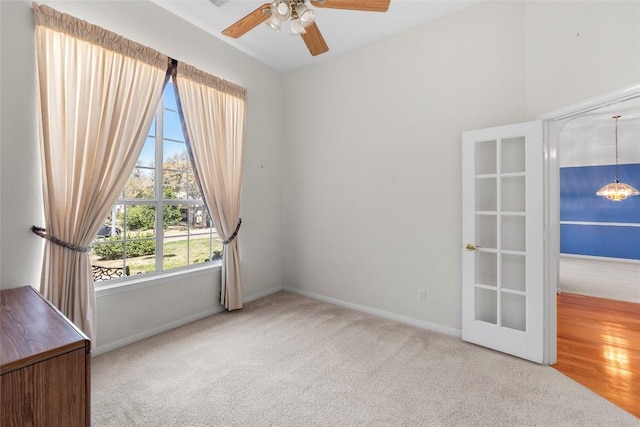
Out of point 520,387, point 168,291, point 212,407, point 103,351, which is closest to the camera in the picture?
point 212,407

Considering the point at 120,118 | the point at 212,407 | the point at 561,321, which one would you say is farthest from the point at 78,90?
the point at 561,321

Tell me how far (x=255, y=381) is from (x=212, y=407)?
345 millimetres

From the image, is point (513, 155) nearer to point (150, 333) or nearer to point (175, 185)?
point (175, 185)

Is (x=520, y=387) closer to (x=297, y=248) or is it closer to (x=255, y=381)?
(x=255, y=381)

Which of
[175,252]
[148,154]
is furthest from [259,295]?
[148,154]

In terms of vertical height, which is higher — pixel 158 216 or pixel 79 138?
pixel 79 138

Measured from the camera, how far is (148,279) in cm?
277

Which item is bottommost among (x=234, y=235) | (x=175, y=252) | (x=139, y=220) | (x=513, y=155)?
(x=175, y=252)

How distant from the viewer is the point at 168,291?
2.93 meters

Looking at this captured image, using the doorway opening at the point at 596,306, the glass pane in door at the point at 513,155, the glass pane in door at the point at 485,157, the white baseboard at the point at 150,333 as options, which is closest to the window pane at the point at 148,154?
the white baseboard at the point at 150,333

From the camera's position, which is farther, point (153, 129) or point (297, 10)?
point (153, 129)

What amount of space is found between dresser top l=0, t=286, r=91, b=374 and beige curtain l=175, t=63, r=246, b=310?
180 cm

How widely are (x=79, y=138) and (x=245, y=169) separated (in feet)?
5.72

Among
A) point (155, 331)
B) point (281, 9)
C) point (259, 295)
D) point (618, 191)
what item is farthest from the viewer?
point (618, 191)
